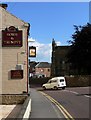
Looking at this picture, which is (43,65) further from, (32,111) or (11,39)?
(32,111)

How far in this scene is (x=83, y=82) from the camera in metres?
73.2

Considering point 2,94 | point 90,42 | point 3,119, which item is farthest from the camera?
point 90,42

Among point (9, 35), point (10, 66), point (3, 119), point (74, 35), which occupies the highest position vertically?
point (74, 35)

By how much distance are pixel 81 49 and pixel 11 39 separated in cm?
5002

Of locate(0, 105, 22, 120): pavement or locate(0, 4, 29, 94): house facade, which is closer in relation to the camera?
locate(0, 105, 22, 120): pavement

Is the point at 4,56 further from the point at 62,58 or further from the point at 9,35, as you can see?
the point at 62,58

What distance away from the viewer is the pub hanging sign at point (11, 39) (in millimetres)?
34625

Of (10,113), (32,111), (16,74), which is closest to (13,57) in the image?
(16,74)

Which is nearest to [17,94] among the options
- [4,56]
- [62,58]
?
[4,56]

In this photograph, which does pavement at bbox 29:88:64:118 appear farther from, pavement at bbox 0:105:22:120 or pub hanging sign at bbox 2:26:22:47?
pub hanging sign at bbox 2:26:22:47

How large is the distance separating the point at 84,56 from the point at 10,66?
49583 mm

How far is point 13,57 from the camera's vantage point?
115 ft

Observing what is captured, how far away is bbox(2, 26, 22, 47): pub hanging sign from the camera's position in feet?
114

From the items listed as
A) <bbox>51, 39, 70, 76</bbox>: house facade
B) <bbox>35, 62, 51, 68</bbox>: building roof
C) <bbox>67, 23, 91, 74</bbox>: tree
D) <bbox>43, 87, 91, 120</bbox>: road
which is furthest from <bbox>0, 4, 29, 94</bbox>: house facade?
<bbox>35, 62, 51, 68</bbox>: building roof
